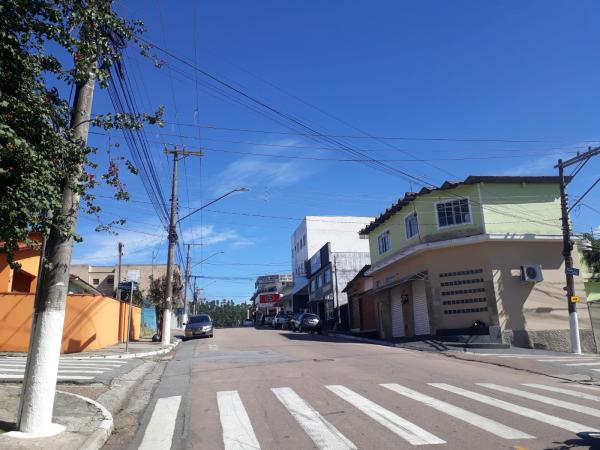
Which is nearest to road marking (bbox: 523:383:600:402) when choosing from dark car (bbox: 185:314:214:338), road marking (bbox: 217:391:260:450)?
road marking (bbox: 217:391:260:450)

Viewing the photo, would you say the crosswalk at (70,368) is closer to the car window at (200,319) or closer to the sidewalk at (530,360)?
the sidewalk at (530,360)

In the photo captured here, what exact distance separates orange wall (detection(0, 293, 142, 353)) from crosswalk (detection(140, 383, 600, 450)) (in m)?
10.8

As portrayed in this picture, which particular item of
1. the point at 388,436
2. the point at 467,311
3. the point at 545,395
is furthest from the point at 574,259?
the point at 388,436

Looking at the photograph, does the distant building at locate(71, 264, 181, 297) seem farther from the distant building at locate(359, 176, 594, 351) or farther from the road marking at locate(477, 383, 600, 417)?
the road marking at locate(477, 383, 600, 417)

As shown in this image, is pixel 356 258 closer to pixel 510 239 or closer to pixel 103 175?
pixel 510 239

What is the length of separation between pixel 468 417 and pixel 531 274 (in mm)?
17699

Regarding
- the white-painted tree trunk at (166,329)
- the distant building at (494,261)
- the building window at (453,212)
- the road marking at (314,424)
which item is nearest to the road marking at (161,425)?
the road marking at (314,424)

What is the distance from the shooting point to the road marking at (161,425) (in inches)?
271

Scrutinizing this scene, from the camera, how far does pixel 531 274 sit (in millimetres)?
23812

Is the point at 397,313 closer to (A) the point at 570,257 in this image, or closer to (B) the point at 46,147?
(A) the point at 570,257

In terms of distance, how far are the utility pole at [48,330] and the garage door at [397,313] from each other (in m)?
24.5

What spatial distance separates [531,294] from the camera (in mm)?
23938

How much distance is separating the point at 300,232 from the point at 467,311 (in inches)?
2075

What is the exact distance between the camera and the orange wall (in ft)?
60.6
